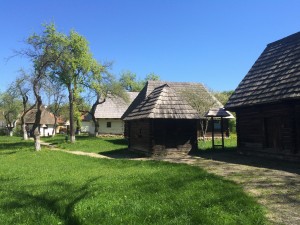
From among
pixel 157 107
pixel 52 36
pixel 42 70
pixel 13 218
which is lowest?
pixel 13 218

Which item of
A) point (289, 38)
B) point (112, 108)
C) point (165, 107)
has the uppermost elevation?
point (289, 38)

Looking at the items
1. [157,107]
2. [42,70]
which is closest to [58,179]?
[157,107]

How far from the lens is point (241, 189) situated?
357 inches

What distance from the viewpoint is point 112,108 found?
164ft

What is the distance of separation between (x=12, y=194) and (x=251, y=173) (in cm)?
753

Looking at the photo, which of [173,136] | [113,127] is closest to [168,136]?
[173,136]

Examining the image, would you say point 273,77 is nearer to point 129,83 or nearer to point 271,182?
point 271,182

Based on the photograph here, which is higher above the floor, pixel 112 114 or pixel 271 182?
pixel 112 114

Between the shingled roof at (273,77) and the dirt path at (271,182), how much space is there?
10.4ft

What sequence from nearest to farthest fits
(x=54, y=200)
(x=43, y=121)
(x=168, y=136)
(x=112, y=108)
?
(x=54, y=200)
(x=168, y=136)
(x=112, y=108)
(x=43, y=121)

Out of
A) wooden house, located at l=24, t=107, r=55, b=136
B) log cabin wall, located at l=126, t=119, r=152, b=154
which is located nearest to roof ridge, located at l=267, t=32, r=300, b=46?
log cabin wall, located at l=126, t=119, r=152, b=154

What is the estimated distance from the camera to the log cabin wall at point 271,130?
48.6 ft

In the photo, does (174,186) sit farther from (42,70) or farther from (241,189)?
(42,70)

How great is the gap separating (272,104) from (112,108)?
35596mm
